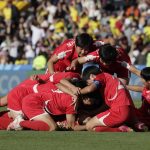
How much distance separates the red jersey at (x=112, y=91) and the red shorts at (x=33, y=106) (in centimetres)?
101

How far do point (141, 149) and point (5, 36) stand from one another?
1716 centimetres

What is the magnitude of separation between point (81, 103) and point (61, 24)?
14781 mm

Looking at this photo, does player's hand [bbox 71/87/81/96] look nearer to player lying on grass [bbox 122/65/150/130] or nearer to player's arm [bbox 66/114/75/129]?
player's arm [bbox 66/114/75/129]

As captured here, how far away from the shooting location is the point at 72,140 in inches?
419

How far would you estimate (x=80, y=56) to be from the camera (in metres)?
13.6

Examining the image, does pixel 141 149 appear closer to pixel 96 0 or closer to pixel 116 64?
pixel 116 64

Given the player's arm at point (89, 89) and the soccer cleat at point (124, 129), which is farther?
the soccer cleat at point (124, 129)

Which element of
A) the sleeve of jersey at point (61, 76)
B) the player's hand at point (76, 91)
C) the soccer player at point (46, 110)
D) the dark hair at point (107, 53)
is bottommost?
the soccer player at point (46, 110)

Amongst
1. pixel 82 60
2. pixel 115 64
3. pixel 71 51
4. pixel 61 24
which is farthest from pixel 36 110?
pixel 61 24

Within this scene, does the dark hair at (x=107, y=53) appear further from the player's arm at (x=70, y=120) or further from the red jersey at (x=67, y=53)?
the red jersey at (x=67, y=53)

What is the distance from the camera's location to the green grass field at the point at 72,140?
9.96 meters

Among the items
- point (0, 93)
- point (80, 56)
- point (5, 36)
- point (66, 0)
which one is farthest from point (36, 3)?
point (80, 56)

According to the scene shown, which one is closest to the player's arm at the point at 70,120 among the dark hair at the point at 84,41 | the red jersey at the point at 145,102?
the red jersey at the point at 145,102

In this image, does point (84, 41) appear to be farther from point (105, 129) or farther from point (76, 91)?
point (105, 129)
